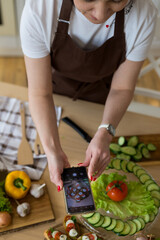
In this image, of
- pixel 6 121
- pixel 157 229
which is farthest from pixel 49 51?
pixel 157 229

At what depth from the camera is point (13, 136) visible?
4.49 feet

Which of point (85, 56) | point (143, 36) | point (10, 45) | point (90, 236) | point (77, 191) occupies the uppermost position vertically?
point (143, 36)

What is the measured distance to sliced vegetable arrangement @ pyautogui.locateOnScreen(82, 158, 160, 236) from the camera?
1.04 metres

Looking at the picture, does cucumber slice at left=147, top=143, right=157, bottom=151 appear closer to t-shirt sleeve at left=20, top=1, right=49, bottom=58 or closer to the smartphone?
the smartphone

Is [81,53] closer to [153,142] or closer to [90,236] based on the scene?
[153,142]

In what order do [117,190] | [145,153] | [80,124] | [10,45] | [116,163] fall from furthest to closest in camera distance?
[10,45]
[80,124]
[145,153]
[116,163]
[117,190]

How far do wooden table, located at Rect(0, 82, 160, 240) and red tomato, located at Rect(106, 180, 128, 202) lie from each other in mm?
187

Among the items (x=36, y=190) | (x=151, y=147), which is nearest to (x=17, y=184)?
(x=36, y=190)

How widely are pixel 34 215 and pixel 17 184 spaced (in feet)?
0.45

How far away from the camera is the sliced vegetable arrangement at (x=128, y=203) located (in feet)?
3.43

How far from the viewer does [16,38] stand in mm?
3123

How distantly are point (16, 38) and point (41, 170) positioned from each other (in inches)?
88.0

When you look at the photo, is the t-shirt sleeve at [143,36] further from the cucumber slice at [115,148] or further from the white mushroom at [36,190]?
the white mushroom at [36,190]

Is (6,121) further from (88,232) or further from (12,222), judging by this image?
(88,232)
